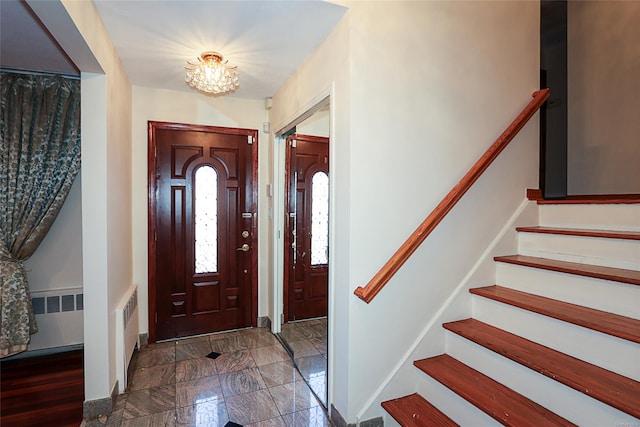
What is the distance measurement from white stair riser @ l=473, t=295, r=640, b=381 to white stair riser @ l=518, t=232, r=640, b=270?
1.82 ft

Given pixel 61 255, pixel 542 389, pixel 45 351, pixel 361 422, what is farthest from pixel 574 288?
pixel 45 351

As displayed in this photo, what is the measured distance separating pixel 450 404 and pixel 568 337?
67cm

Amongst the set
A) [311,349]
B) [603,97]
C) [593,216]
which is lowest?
[311,349]

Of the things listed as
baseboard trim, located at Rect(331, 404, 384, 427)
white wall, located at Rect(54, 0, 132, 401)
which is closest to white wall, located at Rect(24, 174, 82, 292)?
white wall, located at Rect(54, 0, 132, 401)

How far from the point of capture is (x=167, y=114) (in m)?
3.08

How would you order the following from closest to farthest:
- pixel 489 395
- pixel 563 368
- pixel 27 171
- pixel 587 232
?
pixel 563 368 < pixel 489 395 < pixel 587 232 < pixel 27 171

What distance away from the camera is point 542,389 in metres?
1.52

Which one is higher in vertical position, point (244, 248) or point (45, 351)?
point (244, 248)

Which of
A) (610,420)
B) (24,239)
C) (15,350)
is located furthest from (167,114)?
(610,420)

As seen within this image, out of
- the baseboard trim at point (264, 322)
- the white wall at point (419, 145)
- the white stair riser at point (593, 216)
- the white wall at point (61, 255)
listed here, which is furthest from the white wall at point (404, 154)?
the white wall at point (61, 255)

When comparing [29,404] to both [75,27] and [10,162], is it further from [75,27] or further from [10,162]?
[75,27]

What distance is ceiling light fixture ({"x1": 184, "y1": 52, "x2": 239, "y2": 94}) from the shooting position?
232cm

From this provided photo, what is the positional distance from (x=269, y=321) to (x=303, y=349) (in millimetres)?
755

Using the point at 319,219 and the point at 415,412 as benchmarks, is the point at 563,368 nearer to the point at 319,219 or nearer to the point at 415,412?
the point at 415,412
